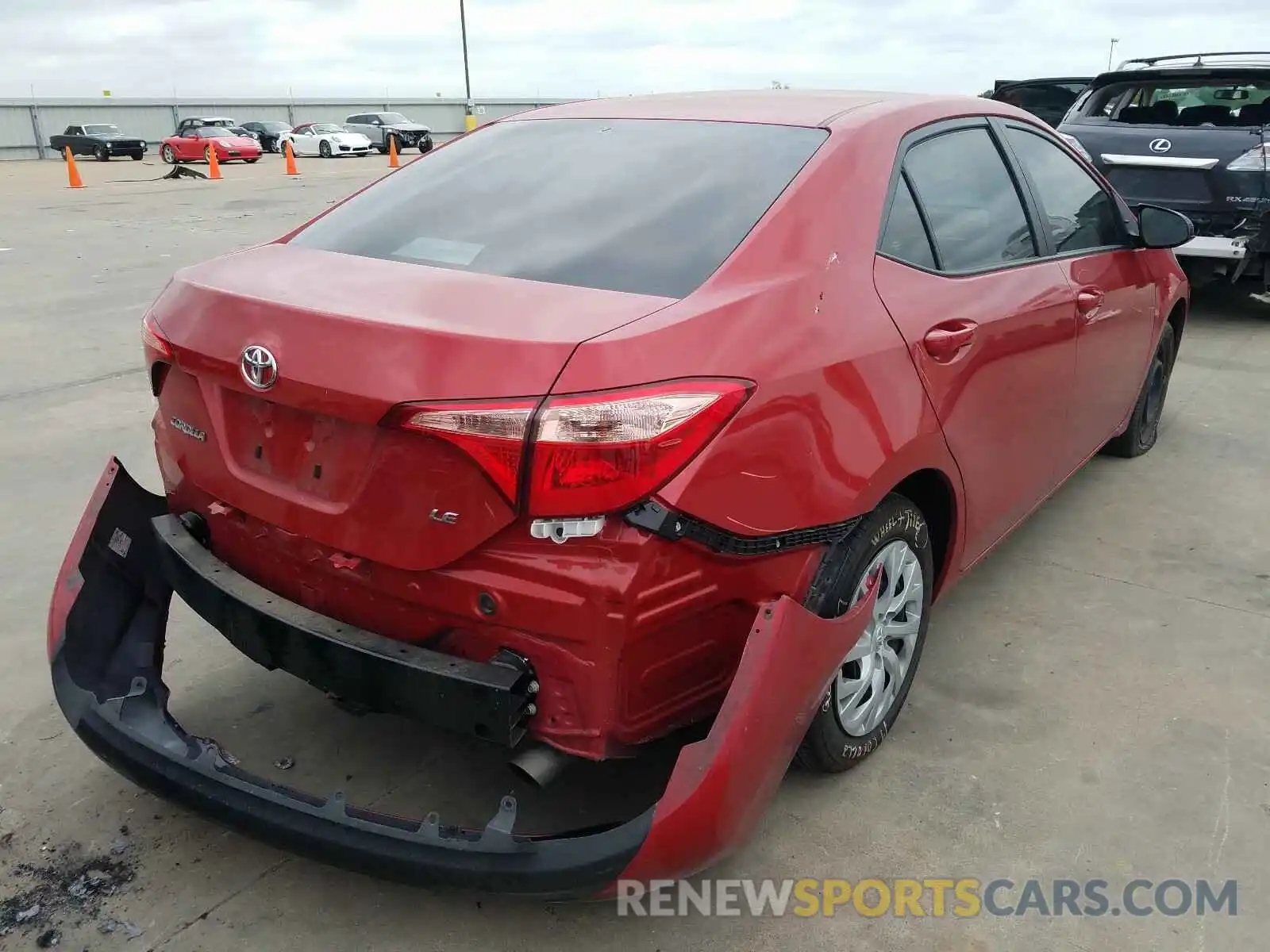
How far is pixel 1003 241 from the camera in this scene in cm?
310

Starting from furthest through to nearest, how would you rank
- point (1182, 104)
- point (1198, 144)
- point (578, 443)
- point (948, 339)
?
point (1182, 104) → point (1198, 144) → point (948, 339) → point (578, 443)

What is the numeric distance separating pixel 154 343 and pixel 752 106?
1.70 meters

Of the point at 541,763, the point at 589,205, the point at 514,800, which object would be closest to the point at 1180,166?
the point at 589,205

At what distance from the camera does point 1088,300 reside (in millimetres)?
3463

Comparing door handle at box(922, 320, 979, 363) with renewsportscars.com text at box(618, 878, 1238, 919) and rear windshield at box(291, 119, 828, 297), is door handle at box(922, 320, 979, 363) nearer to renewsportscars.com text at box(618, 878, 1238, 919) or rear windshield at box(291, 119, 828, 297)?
rear windshield at box(291, 119, 828, 297)

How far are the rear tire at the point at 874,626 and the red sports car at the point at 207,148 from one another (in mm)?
31371

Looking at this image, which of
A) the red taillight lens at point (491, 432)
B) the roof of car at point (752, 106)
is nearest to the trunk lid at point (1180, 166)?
the roof of car at point (752, 106)

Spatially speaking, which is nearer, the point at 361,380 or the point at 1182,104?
the point at 361,380

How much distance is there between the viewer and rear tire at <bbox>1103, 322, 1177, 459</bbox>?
4.81 meters

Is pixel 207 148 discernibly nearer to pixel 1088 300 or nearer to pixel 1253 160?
pixel 1253 160

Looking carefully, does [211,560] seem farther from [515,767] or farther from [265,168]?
[265,168]

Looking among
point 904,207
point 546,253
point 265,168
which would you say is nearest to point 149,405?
point 546,253

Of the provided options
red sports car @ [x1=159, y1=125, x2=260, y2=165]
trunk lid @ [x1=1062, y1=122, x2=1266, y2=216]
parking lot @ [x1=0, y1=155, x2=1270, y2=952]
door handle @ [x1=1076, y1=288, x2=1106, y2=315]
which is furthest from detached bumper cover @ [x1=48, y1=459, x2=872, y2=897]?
red sports car @ [x1=159, y1=125, x2=260, y2=165]

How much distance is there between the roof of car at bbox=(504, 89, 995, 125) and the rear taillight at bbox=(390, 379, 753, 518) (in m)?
1.19
